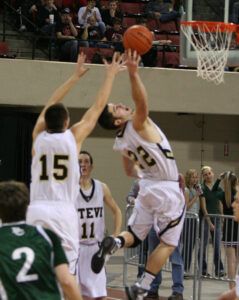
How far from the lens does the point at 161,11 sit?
19938 mm

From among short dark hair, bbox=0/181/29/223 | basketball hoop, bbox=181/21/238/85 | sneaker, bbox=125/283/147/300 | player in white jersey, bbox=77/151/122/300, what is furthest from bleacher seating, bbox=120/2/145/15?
short dark hair, bbox=0/181/29/223

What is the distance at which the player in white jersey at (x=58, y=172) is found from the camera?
709cm

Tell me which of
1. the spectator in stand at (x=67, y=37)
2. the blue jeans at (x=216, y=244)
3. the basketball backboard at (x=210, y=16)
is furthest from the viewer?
the spectator in stand at (x=67, y=37)

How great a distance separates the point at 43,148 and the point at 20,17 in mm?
11964

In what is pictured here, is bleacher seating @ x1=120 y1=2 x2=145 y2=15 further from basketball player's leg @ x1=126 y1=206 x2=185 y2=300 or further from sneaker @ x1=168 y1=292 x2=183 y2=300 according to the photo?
basketball player's leg @ x1=126 y1=206 x2=185 y2=300

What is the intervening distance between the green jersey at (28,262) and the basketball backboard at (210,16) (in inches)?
332

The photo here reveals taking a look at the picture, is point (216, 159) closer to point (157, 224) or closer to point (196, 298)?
point (196, 298)

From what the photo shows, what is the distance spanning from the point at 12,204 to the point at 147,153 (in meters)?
3.24

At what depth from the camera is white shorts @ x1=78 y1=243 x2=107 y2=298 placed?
862cm

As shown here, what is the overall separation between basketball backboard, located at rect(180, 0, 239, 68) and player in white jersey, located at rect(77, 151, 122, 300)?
15.4 ft

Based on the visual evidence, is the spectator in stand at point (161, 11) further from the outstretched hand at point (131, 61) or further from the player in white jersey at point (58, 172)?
the player in white jersey at point (58, 172)

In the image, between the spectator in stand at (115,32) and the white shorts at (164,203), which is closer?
the white shorts at (164,203)

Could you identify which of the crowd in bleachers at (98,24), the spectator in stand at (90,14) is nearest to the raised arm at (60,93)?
the crowd in bleachers at (98,24)

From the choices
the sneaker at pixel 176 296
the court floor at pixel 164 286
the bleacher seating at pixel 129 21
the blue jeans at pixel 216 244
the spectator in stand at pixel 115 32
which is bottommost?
the court floor at pixel 164 286
